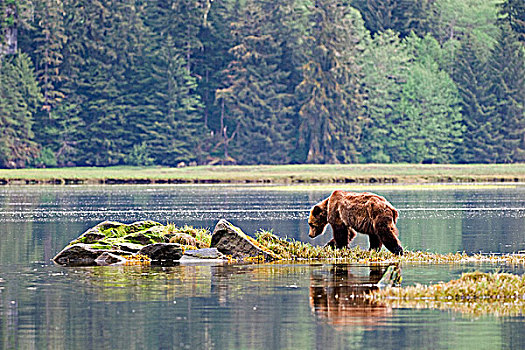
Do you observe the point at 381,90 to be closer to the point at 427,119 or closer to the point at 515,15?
the point at 427,119

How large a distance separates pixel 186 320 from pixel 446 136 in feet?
329

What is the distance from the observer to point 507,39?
380 ft

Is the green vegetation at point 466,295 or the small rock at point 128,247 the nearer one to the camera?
the green vegetation at point 466,295

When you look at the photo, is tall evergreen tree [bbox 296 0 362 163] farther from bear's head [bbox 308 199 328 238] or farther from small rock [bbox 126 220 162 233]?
bear's head [bbox 308 199 328 238]

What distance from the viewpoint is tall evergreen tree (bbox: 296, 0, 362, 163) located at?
11306 cm

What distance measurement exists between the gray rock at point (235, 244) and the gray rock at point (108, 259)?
2159 millimetres

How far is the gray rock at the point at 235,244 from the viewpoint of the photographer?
82.7 feet

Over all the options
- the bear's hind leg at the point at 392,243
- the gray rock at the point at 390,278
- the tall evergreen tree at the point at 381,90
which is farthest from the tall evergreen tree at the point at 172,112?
the gray rock at the point at 390,278

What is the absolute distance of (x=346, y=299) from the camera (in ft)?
60.2

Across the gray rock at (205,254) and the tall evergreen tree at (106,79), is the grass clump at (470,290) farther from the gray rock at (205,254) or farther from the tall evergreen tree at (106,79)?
the tall evergreen tree at (106,79)

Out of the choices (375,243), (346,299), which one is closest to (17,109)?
(375,243)

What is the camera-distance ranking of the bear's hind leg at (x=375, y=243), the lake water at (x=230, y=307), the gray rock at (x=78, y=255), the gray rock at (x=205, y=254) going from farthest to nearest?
1. the gray rock at (x=78, y=255)
2. the gray rock at (x=205, y=254)
3. the bear's hind leg at (x=375, y=243)
4. the lake water at (x=230, y=307)

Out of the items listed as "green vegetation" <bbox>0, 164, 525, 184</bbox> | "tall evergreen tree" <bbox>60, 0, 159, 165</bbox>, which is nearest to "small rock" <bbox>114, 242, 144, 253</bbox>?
"green vegetation" <bbox>0, 164, 525, 184</bbox>

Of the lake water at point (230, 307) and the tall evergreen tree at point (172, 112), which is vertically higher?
the tall evergreen tree at point (172, 112)
